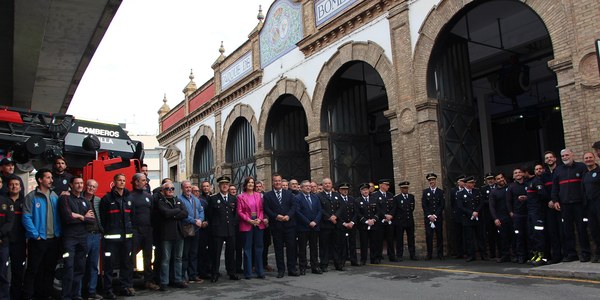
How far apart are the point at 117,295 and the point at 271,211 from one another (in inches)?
122

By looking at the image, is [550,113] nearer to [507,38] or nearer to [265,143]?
[507,38]

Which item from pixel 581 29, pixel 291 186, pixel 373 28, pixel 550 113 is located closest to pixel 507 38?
pixel 373 28

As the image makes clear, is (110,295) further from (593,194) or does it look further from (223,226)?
(593,194)

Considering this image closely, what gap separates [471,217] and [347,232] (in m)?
2.66

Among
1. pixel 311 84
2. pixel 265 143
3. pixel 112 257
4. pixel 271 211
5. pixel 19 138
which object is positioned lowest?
pixel 112 257

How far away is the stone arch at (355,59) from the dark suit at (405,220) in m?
2.69

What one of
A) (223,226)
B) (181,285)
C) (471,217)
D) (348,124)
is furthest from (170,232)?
(348,124)

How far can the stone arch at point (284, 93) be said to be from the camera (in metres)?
16.9

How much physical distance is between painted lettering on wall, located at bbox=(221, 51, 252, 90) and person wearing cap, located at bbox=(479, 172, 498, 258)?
41.0 ft

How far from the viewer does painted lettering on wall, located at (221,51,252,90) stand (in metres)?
21.3

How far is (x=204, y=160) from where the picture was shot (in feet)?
87.8

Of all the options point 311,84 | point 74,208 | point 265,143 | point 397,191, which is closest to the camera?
point 74,208

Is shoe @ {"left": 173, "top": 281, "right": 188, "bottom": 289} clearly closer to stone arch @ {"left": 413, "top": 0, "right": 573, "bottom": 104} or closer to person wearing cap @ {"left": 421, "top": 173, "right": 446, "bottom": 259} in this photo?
person wearing cap @ {"left": 421, "top": 173, "right": 446, "bottom": 259}

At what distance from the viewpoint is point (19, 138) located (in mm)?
8148
